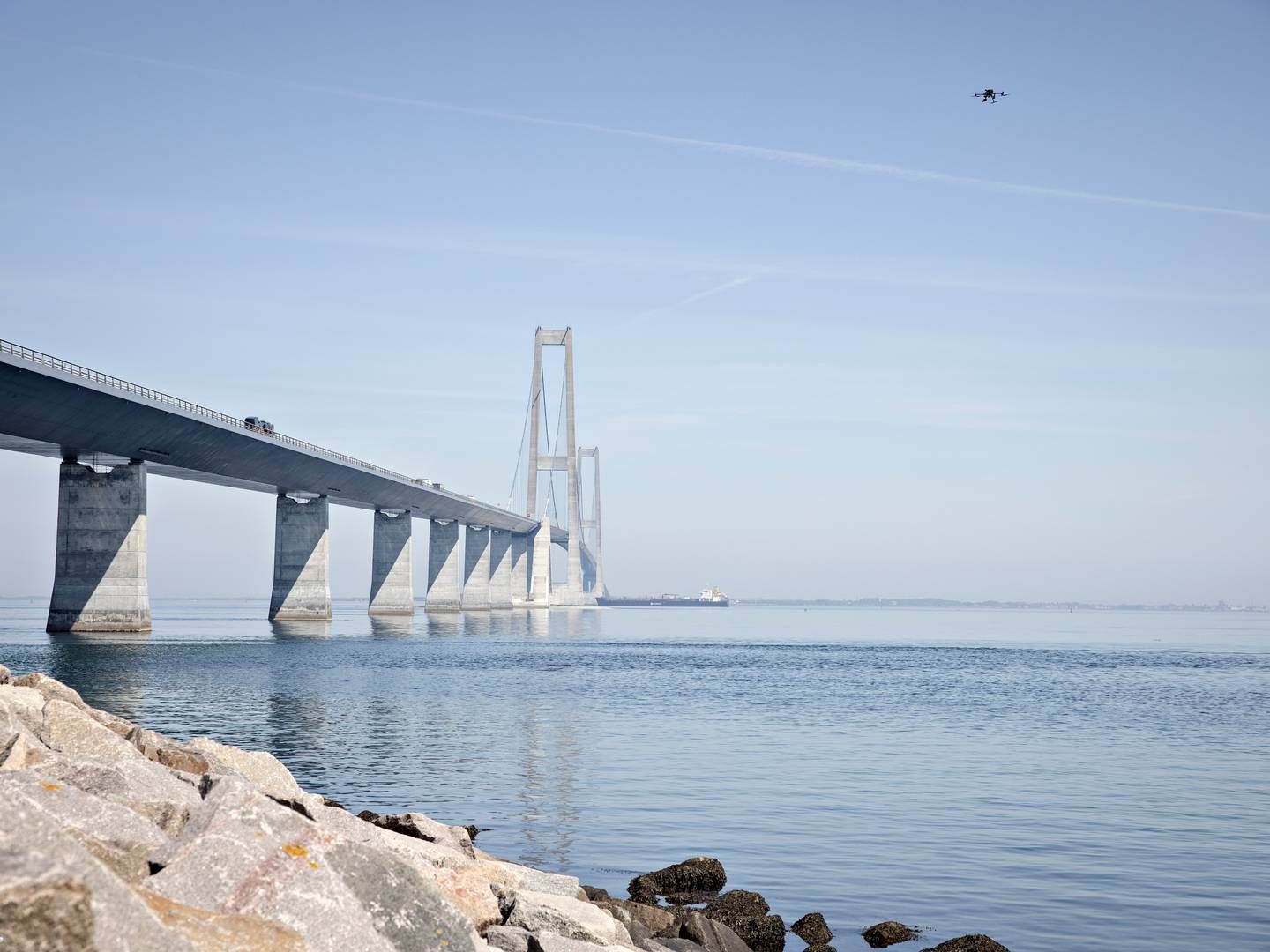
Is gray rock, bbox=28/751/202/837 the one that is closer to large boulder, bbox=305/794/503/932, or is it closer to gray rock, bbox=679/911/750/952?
large boulder, bbox=305/794/503/932

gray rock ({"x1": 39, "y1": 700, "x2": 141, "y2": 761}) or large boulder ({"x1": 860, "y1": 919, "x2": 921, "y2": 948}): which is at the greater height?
gray rock ({"x1": 39, "y1": 700, "x2": 141, "y2": 761})

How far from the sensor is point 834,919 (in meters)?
12.4

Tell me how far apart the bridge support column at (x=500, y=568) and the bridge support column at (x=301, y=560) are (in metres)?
49.6

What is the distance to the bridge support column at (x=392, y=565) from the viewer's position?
11006 centimetres

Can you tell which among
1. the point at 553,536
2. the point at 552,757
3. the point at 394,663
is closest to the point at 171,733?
the point at 552,757

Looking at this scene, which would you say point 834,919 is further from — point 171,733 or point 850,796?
point 171,733

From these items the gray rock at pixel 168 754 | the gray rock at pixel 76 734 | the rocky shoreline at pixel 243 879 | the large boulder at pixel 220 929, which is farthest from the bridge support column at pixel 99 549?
the large boulder at pixel 220 929

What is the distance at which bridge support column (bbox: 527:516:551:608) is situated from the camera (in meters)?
148

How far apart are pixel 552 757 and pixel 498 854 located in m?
8.97

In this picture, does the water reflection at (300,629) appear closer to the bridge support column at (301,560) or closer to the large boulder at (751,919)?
the bridge support column at (301,560)

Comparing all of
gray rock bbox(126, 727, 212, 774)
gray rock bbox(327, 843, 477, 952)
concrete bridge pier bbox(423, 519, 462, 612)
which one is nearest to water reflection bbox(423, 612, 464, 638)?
concrete bridge pier bbox(423, 519, 462, 612)

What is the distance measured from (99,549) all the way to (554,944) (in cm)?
5918

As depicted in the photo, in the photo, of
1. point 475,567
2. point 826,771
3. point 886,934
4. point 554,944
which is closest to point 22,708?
point 554,944

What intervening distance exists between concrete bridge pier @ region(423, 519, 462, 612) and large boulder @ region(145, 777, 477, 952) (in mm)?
119523
